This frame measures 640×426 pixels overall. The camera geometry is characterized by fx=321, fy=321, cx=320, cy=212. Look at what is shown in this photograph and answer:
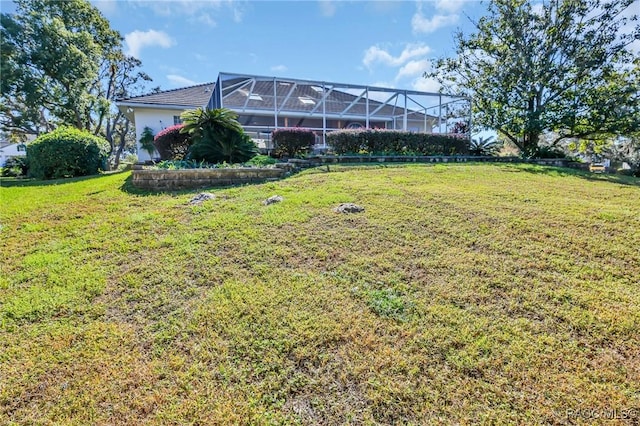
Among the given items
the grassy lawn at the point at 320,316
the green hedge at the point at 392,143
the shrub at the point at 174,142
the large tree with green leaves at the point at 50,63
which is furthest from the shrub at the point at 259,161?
the large tree with green leaves at the point at 50,63

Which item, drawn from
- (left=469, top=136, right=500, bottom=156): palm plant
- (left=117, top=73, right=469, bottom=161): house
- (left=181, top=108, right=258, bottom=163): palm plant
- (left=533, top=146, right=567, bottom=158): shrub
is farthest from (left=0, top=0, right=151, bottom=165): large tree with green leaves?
(left=533, top=146, right=567, bottom=158): shrub

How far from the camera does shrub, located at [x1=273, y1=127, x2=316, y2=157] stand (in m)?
9.73

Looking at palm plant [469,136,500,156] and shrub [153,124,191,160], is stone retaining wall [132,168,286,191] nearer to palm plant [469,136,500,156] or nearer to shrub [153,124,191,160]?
shrub [153,124,191,160]

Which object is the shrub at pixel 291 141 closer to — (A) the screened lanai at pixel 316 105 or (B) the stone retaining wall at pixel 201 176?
(B) the stone retaining wall at pixel 201 176

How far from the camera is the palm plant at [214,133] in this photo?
824cm

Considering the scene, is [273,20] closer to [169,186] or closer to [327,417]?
[169,186]

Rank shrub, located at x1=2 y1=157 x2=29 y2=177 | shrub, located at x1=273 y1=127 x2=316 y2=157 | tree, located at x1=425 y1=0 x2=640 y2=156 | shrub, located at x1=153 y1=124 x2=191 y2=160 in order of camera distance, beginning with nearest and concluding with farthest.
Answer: shrub, located at x1=273 y1=127 x2=316 y2=157
shrub, located at x1=153 y1=124 x2=191 y2=160
tree, located at x1=425 y1=0 x2=640 y2=156
shrub, located at x1=2 y1=157 x2=29 y2=177

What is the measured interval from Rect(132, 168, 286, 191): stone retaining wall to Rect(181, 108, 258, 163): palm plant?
60.4 inches

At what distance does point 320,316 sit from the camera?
2.65 m

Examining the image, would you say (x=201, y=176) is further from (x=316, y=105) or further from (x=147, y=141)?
(x=316, y=105)

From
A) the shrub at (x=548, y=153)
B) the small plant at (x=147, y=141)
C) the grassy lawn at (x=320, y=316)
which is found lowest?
the grassy lawn at (x=320, y=316)

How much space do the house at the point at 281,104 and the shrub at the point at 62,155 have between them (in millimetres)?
4442

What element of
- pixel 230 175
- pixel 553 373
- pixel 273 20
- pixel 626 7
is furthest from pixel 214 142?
pixel 626 7

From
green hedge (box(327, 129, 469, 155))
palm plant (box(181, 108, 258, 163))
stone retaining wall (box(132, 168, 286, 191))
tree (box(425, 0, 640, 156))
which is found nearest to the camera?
stone retaining wall (box(132, 168, 286, 191))
